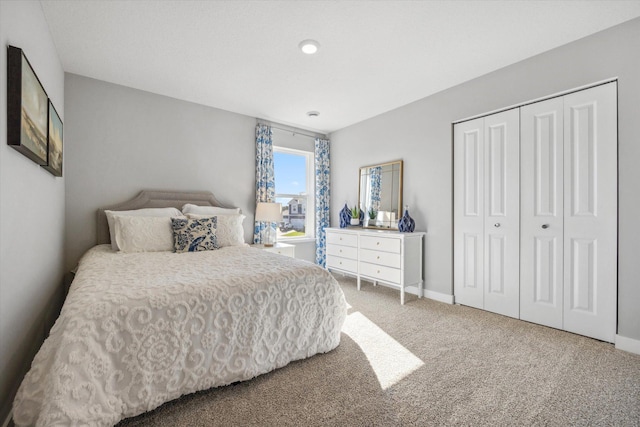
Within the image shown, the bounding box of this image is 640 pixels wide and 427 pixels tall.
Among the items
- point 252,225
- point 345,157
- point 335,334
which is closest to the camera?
point 335,334

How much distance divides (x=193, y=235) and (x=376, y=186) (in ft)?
8.45

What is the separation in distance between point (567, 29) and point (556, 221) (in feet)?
5.12

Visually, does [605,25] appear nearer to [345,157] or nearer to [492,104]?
[492,104]

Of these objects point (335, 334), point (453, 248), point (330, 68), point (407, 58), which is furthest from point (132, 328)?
point (453, 248)

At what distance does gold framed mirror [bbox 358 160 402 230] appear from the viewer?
157 inches

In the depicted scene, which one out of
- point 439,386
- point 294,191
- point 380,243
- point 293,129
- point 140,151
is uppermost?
point 293,129

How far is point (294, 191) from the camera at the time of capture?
4.95 meters

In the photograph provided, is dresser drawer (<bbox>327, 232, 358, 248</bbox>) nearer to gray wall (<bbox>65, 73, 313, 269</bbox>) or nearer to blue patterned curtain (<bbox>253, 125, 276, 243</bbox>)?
blue patterned curtain (<bbox>253, 125, 276, 243</bbox>)

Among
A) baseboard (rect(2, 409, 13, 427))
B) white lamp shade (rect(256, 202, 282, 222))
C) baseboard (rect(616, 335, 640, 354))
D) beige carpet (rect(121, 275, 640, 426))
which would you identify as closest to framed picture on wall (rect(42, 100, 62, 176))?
baseboard (rect(2, 409, 13, 427))

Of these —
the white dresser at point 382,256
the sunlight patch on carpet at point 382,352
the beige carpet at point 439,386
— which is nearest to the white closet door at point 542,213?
the beige carpet at point 439,386

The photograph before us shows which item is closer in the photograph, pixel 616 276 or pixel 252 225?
pixel 616 276

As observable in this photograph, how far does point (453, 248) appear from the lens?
3.39 metres

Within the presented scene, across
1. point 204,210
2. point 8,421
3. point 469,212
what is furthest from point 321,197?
point 8,421

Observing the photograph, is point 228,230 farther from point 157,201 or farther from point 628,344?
point 628,344
